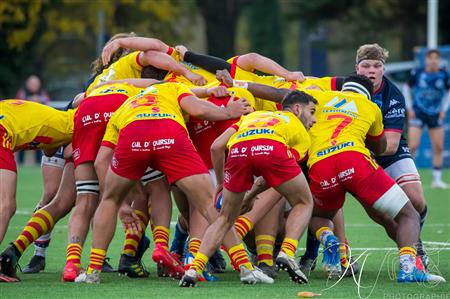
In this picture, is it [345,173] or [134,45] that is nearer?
[345,173]

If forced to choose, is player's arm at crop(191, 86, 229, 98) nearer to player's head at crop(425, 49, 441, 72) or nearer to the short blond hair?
the short blond hair

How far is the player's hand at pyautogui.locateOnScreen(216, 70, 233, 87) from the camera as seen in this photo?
10.4 metres

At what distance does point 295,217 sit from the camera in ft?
30.8

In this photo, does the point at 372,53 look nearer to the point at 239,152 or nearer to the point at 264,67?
the point at 264,67

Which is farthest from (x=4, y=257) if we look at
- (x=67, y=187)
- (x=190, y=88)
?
(x=190, y=88)

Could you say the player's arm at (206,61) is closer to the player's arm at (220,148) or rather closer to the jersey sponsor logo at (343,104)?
the jersey sponsor logo at (343,104)

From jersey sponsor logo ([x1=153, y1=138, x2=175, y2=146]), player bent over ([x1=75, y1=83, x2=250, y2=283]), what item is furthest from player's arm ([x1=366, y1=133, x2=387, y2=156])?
jersey sponsor logo ([x1=153, y1=138, x2=175, y2=146])

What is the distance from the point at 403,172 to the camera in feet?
35.7

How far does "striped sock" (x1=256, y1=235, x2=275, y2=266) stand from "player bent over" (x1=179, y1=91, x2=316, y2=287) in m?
0.82

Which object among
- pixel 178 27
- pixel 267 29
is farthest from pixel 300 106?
pixel 267 29

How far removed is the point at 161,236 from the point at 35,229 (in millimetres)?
1164

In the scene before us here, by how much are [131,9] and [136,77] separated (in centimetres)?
3132

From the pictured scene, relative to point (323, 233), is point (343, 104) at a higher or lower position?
higher

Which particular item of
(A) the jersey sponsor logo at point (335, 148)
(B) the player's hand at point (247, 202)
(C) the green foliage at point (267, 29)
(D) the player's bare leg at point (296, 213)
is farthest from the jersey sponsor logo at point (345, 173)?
(C) the green foliage at point (267, 29)
